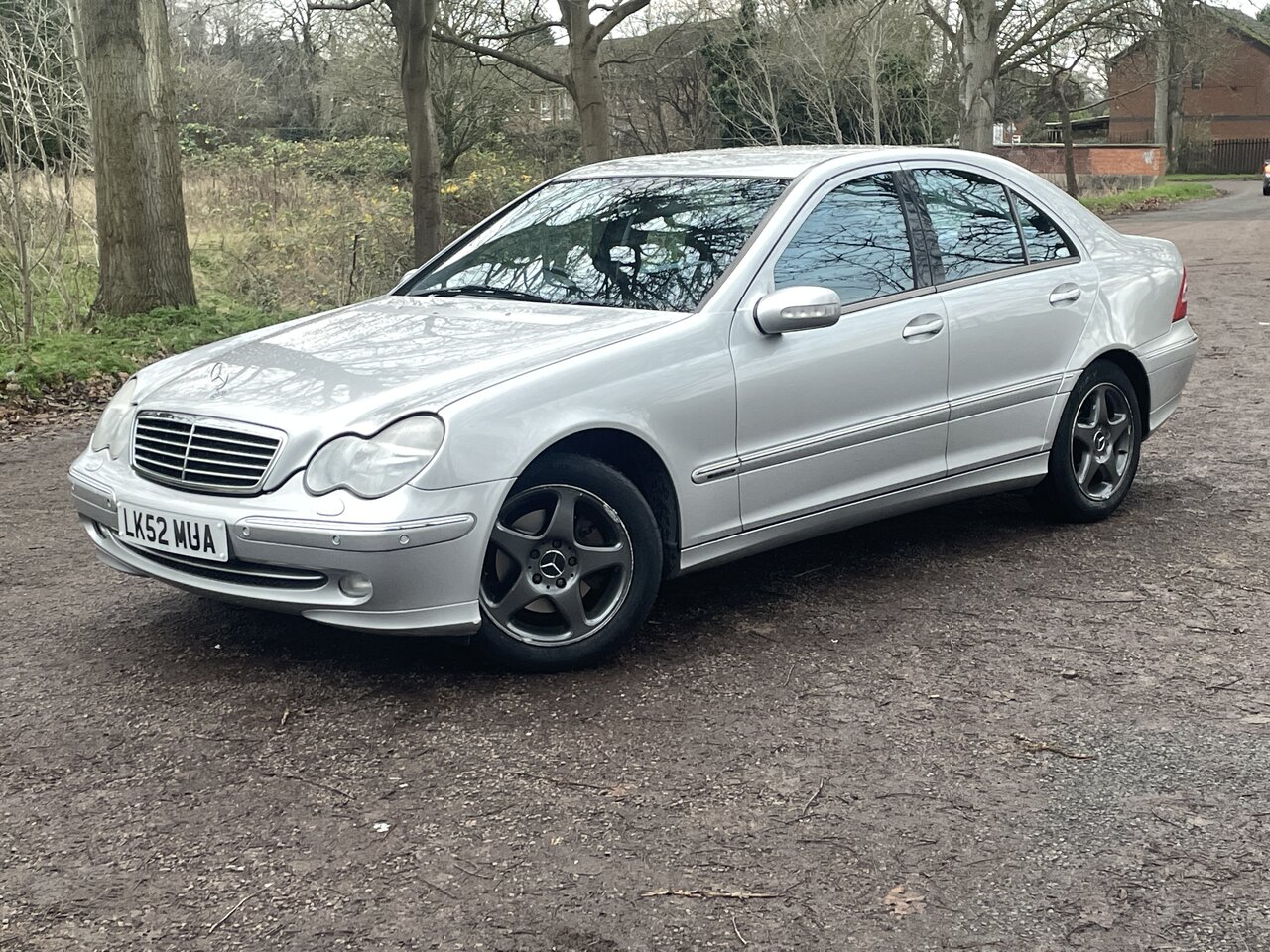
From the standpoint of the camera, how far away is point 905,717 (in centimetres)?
414

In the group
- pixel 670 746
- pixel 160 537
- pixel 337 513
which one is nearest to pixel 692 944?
pixel 670 746

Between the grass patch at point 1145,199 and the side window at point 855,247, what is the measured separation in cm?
3298

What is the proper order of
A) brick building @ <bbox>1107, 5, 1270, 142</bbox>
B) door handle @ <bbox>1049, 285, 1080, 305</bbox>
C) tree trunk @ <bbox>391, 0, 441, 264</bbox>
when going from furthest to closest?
brick building @ <bbox>1107, 5, 1270, 142</bbox> < tree trunk @ <bbox>391, 0, 441, 264</bbox> < door handle @ <bbox>1049, 285, 1080, 305</bbox>

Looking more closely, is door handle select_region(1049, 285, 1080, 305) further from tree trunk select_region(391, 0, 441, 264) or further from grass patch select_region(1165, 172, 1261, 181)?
grass patch select_region(1165, 172, 1261, 181)

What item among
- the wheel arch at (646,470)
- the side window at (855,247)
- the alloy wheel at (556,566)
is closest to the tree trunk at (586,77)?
the side window at (855,247)

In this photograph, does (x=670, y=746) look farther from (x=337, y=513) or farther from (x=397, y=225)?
(x=397, y=225)

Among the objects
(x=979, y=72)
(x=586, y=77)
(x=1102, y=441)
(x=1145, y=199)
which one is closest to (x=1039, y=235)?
(x=1102, y=441)

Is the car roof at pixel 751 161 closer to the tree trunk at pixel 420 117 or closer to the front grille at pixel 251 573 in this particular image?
the front grille at pixel 251 573

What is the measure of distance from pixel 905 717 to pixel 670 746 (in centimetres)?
70

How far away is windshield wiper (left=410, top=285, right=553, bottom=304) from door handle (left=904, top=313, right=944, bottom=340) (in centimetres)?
131

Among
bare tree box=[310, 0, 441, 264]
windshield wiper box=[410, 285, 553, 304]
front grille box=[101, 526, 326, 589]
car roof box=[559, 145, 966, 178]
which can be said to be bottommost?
front grille box=[101, 526, 326, 589]

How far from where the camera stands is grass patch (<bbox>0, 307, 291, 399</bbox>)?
10.5m

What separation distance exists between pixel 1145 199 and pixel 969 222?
3798 centimetres

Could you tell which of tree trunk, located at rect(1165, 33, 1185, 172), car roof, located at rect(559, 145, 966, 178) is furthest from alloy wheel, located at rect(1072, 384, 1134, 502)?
tree trunk, located at rect(1165, 33, 1185, 172)
